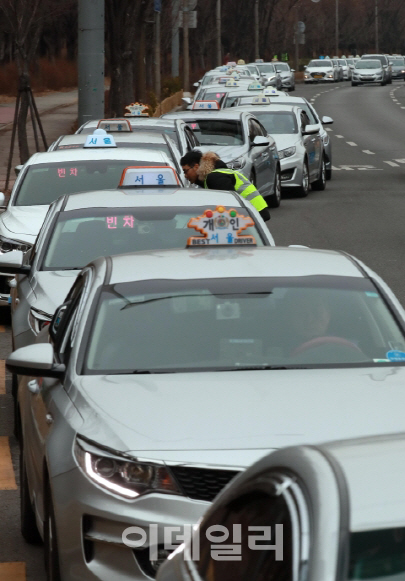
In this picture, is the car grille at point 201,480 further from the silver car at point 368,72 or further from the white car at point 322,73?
the white car at point 322,73

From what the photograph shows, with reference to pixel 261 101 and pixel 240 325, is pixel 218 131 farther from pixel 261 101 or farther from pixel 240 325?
pixel 240 325

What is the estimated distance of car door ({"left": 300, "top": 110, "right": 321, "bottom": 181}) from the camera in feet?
73.2

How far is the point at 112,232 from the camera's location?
326 inches

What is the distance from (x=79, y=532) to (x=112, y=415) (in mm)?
426

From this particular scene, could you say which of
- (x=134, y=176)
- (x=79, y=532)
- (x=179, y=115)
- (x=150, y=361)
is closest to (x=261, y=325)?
(x=150, y=361)

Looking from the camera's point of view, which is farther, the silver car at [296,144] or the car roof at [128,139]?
the silver car at [296,144]

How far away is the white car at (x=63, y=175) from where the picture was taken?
11.7 meters

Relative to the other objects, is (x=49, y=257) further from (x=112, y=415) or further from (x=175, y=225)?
(x=112, y=415)

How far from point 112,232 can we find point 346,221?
34.8 feet

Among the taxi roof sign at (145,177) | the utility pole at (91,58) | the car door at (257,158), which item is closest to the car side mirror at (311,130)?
the car door at (257,158)

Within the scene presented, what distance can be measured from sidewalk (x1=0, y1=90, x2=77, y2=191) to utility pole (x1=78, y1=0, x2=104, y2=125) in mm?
2020

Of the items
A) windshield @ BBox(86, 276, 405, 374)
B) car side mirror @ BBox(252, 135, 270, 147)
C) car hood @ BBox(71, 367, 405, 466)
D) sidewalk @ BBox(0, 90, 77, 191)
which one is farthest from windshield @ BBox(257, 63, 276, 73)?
car hood @ BBox(71, 367, 405, 466)

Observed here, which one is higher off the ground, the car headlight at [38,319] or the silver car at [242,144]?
the car headlight at [38,319]

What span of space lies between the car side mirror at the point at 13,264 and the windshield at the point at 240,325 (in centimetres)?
278
